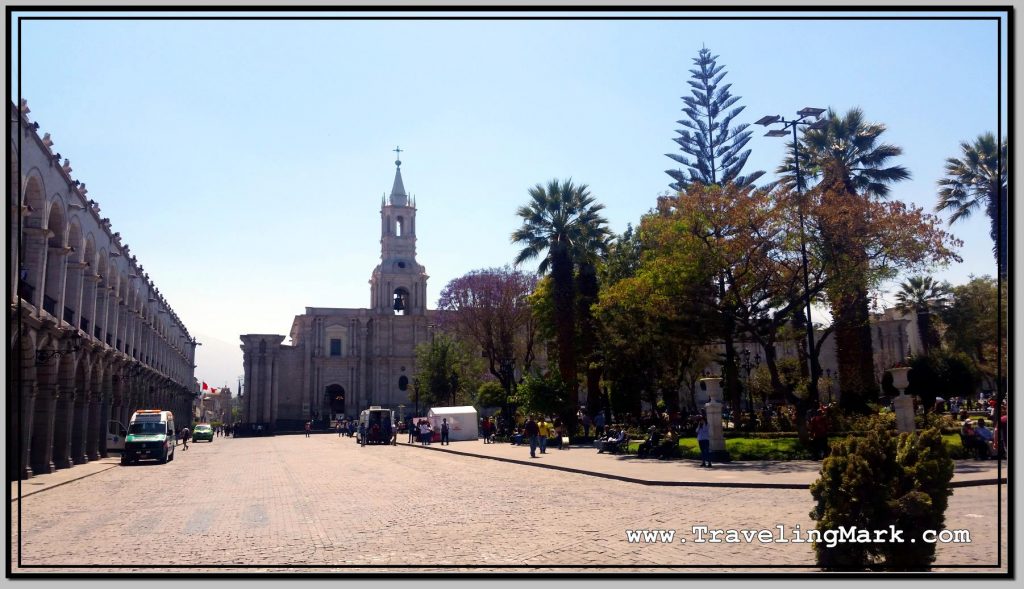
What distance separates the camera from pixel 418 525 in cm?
970

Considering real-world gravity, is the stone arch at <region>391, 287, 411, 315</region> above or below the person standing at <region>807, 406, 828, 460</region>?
above

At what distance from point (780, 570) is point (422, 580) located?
263 centimetres

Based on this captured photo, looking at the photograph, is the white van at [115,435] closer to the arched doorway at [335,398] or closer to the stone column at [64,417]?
the stone column at [64,417]

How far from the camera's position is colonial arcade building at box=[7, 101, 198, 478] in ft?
65.2

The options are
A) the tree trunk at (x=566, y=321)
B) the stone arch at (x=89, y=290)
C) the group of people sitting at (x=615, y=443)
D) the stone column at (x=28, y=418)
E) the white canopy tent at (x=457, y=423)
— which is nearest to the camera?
the stone column at (x=28, y=418)

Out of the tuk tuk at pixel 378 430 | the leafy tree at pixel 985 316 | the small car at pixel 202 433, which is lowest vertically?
the small car at pixel 202 433

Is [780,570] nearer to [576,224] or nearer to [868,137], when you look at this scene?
[868,137]

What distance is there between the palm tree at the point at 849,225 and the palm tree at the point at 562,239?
8.31 metres

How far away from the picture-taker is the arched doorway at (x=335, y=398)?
8444cm

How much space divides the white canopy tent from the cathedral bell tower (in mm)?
43974

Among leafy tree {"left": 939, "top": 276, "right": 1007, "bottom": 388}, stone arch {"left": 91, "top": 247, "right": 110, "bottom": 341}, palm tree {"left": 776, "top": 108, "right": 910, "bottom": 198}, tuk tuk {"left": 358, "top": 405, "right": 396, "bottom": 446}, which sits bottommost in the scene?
tuk tuk {"left": 358, "top": 405, "right": 396, "bottom": 446}

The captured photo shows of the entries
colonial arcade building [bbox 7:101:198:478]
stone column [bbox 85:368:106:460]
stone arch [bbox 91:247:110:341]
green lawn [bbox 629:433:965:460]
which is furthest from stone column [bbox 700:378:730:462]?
stone column [bbox 85:368:106:460]

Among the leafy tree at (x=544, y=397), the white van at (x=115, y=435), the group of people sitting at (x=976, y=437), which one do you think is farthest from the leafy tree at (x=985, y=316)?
the white van at (x=115, y=435)

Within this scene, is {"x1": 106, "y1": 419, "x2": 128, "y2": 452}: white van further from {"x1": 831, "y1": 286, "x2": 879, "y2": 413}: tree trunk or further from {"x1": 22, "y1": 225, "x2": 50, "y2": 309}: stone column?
{"x1": 831, "y1": 286, "x2": 879, "y2": 413}: tree trunk
